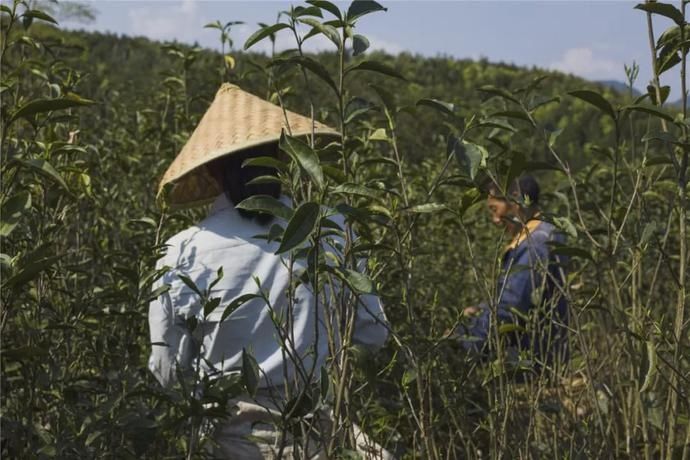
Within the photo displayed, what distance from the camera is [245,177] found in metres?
2.22

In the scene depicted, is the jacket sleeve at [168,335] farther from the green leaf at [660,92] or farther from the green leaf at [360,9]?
the green leaf at [660,92]

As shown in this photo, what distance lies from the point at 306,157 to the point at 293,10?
16.4 inches

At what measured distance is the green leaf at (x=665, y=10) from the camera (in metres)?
1.53

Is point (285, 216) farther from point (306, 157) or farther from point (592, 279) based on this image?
point (592, 279)

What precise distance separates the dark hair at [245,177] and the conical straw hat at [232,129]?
0.16ft

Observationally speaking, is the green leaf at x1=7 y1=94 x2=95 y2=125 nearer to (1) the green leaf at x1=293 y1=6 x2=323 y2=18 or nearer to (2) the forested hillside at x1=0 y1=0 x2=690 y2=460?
(2) the forested hillside at x1=0 y1=0 x2=690 y2=460

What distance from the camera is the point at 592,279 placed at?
4883 millimetres

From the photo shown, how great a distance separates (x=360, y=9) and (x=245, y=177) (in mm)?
794

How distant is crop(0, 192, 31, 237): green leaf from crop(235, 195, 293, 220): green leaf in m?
0.32

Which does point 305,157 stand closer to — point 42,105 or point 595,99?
point 42,105

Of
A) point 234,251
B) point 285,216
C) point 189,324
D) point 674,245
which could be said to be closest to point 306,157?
point 285,216

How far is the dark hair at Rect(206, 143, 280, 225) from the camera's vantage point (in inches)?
86.4

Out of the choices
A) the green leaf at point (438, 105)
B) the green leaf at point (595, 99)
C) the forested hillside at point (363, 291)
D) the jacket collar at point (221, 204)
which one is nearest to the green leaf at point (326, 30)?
the forested hillside at point (363, 291)

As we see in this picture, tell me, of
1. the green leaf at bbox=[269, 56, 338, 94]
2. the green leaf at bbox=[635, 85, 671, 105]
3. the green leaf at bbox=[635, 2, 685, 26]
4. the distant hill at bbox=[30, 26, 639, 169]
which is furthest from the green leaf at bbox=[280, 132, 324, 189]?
the distant hill at bbox=[30, 26, 639, 169]
